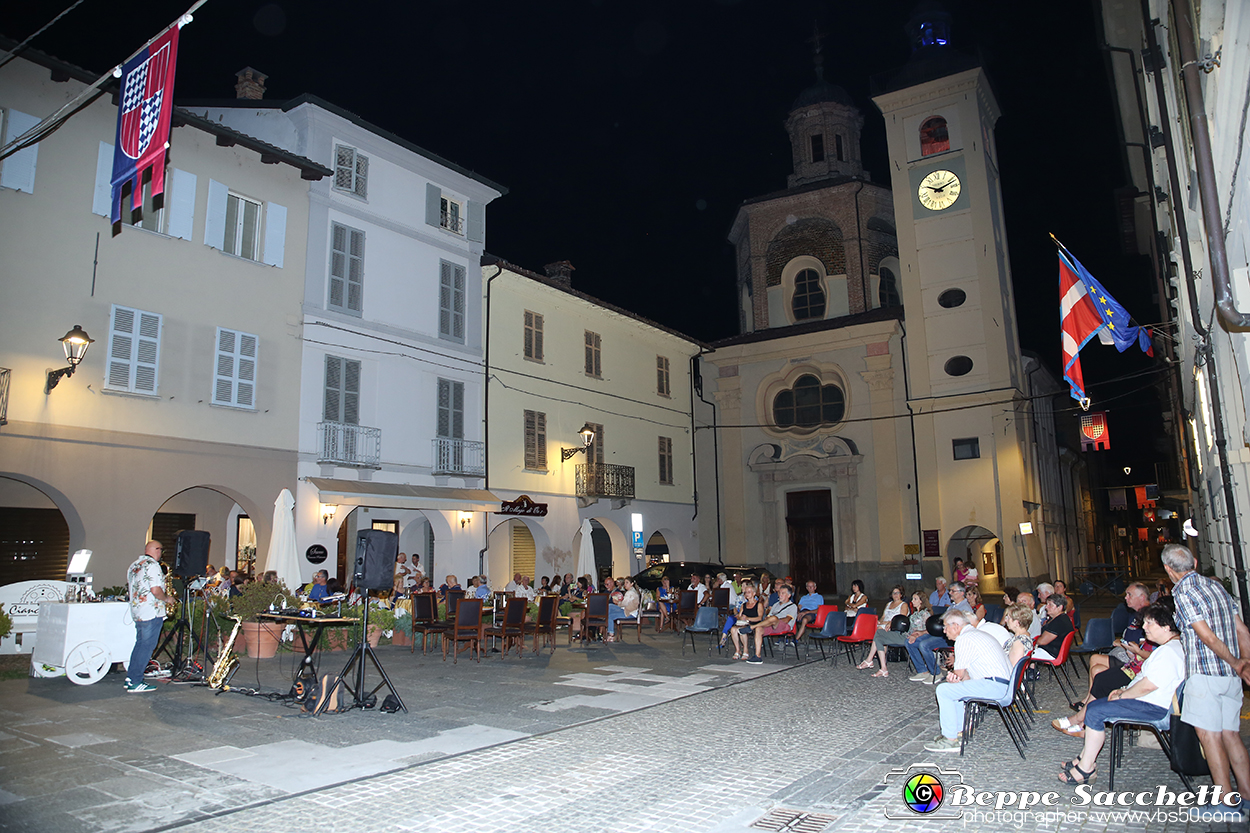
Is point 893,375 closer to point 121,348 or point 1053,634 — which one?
point 1053,634

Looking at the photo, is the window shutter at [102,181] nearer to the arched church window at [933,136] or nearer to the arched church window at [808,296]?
the arched church window at [808,296]

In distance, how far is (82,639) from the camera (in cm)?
945

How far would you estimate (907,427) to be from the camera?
28.0 m

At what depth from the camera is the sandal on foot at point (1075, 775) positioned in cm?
565

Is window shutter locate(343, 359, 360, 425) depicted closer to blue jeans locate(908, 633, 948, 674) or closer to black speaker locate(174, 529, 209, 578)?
black speaker locate(174, 529, 209, 578)

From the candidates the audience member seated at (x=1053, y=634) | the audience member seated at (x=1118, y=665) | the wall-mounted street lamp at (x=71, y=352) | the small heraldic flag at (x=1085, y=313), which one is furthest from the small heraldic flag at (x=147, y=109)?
the small heraldic flag at (x=1085, y=313)

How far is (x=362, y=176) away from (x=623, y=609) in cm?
1182

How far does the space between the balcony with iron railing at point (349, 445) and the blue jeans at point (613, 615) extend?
6369mm

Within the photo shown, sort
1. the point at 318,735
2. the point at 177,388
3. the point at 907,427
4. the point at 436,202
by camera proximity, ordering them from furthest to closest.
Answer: the point at 907,427, the point at 436,202, the point at 177,388, the point at 318,735

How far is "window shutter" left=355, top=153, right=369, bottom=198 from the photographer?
19.2m

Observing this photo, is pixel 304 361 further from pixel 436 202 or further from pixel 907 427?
pixel 907 427

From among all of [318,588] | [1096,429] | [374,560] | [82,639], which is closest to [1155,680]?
[374,560]

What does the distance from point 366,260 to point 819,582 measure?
62.9 ft

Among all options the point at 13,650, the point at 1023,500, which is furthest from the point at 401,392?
the point at 1023,500
